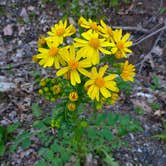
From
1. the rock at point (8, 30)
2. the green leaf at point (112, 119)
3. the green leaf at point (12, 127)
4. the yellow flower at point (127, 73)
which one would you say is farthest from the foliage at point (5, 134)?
the rock at point (8, 30)

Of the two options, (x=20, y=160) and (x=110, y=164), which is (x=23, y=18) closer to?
(x=20, y=160)

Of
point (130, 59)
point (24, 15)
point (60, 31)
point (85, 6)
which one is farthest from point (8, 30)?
point (60, 31)

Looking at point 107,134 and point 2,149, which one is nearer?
point 107,134

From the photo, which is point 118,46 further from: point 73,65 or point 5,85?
point 5,85

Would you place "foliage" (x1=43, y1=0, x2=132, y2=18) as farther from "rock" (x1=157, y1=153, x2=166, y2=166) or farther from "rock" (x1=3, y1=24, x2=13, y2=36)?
"rock" (x1=157, y1=153, x2=166, y2=166)

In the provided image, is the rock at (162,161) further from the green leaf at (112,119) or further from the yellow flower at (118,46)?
the yellow flower at (118,46)

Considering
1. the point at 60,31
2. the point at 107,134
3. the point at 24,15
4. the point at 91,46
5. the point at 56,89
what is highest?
Result: the point at 24,15
